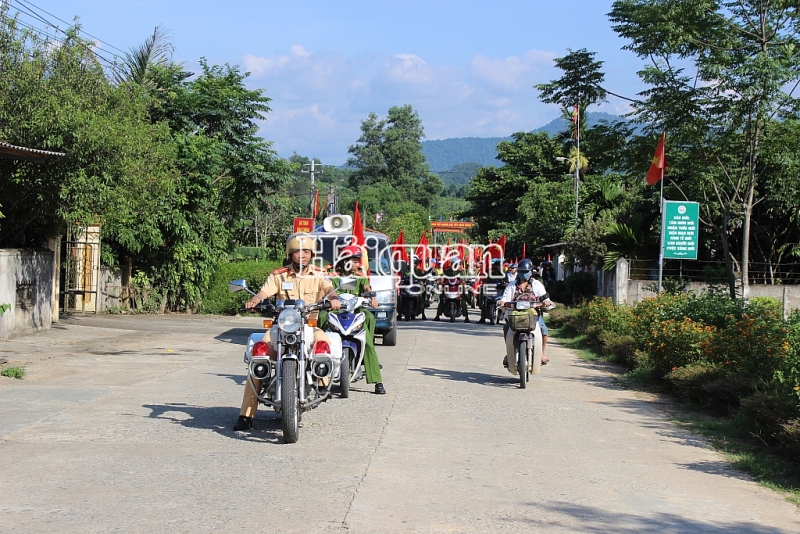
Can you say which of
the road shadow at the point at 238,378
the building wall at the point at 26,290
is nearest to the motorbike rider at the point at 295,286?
the road shadow at the point at 238,378

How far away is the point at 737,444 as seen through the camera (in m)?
8.67

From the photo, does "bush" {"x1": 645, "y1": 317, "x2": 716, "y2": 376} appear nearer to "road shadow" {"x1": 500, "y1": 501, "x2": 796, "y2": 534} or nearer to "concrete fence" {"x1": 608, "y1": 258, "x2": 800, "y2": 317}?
"road shadow" {"x1": 500, "y1": 501, "x2": 796, "y2": 534}

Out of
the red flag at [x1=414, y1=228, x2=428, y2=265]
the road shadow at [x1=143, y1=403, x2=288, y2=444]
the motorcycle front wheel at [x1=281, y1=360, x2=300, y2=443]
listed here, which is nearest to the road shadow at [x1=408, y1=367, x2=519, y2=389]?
the road shadow at [x1=143, y1=403, x2=288, y2=444]

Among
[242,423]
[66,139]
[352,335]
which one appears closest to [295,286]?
[242,423]

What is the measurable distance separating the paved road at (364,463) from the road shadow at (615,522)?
0.02 m

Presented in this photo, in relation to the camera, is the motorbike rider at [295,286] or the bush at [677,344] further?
the bush at [677,344]

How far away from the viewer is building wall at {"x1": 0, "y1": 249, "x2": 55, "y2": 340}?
16438mm

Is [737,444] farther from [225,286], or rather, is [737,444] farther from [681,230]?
[225,286]

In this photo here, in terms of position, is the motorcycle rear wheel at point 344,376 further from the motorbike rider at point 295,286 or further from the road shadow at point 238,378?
the road shadow at point 238,378

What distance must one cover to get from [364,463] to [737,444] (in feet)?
13.1

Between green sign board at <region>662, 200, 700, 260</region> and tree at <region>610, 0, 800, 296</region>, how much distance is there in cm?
189

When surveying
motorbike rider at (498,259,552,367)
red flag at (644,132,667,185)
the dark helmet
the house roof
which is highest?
red flag at (644,132,667,185)

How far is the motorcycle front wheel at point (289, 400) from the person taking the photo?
24.5ft

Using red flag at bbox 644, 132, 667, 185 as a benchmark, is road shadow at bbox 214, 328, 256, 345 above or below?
below
